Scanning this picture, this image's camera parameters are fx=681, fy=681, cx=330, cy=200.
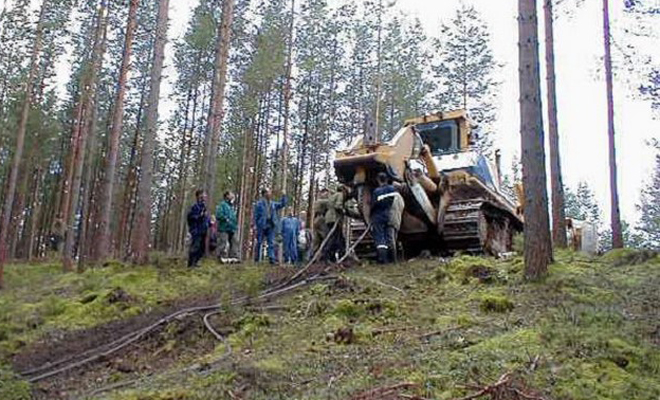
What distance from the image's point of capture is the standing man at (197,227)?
1298 cm

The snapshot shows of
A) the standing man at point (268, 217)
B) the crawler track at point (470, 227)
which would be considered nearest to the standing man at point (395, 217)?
the crawler track at point (470, 227)

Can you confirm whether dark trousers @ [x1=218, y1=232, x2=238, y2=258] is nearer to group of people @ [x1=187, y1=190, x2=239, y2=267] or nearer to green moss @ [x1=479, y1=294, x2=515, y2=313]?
group of people @ [x1=187, y1=190, x2=239, y2=267]

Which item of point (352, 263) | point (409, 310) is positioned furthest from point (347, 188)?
point (409, 310)

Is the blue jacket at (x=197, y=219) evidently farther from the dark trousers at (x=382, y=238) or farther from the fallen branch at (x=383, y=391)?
the fallen branch at (x=383, y=391)

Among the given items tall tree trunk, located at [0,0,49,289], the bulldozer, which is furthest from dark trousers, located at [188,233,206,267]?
tall tree trunk, located at [0,0,49,289]

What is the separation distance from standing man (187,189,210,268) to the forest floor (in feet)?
5.70

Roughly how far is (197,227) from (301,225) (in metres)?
4.63

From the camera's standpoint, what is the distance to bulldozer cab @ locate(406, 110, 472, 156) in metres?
14.1

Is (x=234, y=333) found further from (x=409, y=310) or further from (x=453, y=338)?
(x=453, y=338)

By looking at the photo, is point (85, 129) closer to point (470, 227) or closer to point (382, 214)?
point (382, 214)

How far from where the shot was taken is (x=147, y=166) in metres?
13.9

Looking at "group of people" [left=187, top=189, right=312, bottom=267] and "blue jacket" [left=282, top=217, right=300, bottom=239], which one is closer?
"group of people" [left=187, top=189, right=312, bottom=267]

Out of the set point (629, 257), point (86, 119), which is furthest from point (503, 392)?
point (86, 119)

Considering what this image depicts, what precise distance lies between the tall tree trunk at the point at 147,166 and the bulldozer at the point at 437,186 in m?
4.23
